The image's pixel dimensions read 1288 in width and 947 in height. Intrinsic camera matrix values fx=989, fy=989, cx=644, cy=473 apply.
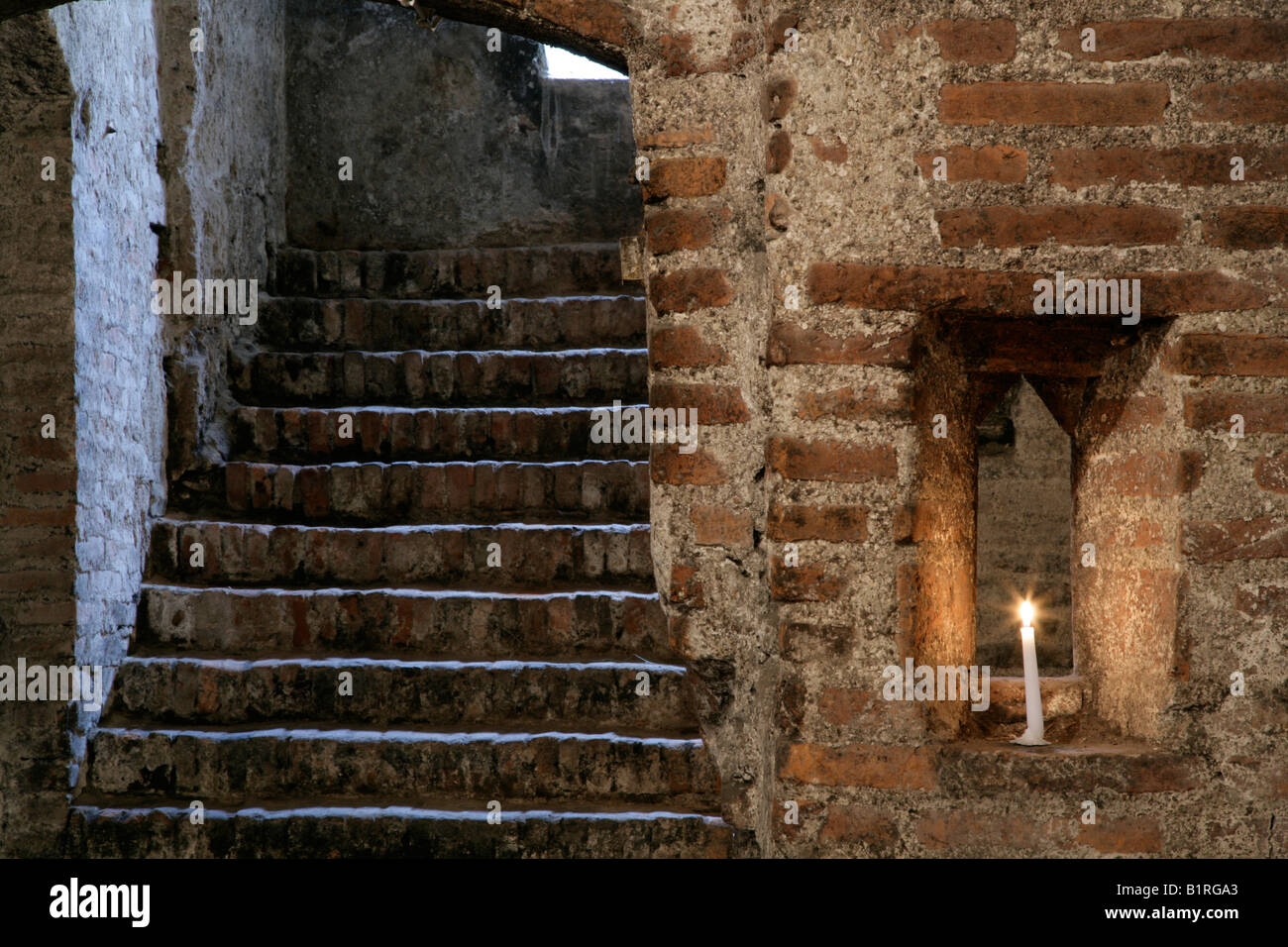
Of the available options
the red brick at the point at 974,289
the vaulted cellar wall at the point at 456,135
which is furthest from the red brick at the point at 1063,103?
the vaulted cellar wall at the point at 456,135

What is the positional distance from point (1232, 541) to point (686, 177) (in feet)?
3.41

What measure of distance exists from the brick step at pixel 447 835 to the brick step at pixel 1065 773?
0.98 metres

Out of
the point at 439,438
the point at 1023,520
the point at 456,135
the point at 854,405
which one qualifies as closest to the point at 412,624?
the point at 439,438

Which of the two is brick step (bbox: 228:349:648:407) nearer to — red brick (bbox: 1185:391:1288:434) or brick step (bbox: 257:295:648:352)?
brick step (bbox: 257:295:648:352)

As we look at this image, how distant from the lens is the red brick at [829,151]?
5.04 feet

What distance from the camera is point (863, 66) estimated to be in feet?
5.02

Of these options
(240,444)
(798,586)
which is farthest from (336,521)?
(798,586)

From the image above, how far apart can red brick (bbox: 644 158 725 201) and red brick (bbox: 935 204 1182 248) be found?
371 millimetres

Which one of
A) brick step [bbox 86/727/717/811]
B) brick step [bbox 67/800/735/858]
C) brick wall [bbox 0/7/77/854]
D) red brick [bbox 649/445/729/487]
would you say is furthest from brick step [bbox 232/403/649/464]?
red brick [bbox 649/445/729/487]

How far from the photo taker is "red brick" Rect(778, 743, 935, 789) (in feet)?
5.05

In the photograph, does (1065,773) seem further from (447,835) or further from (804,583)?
(447,835)

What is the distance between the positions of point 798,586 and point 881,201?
2.02 feet

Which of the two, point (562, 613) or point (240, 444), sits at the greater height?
point (240, 444)
